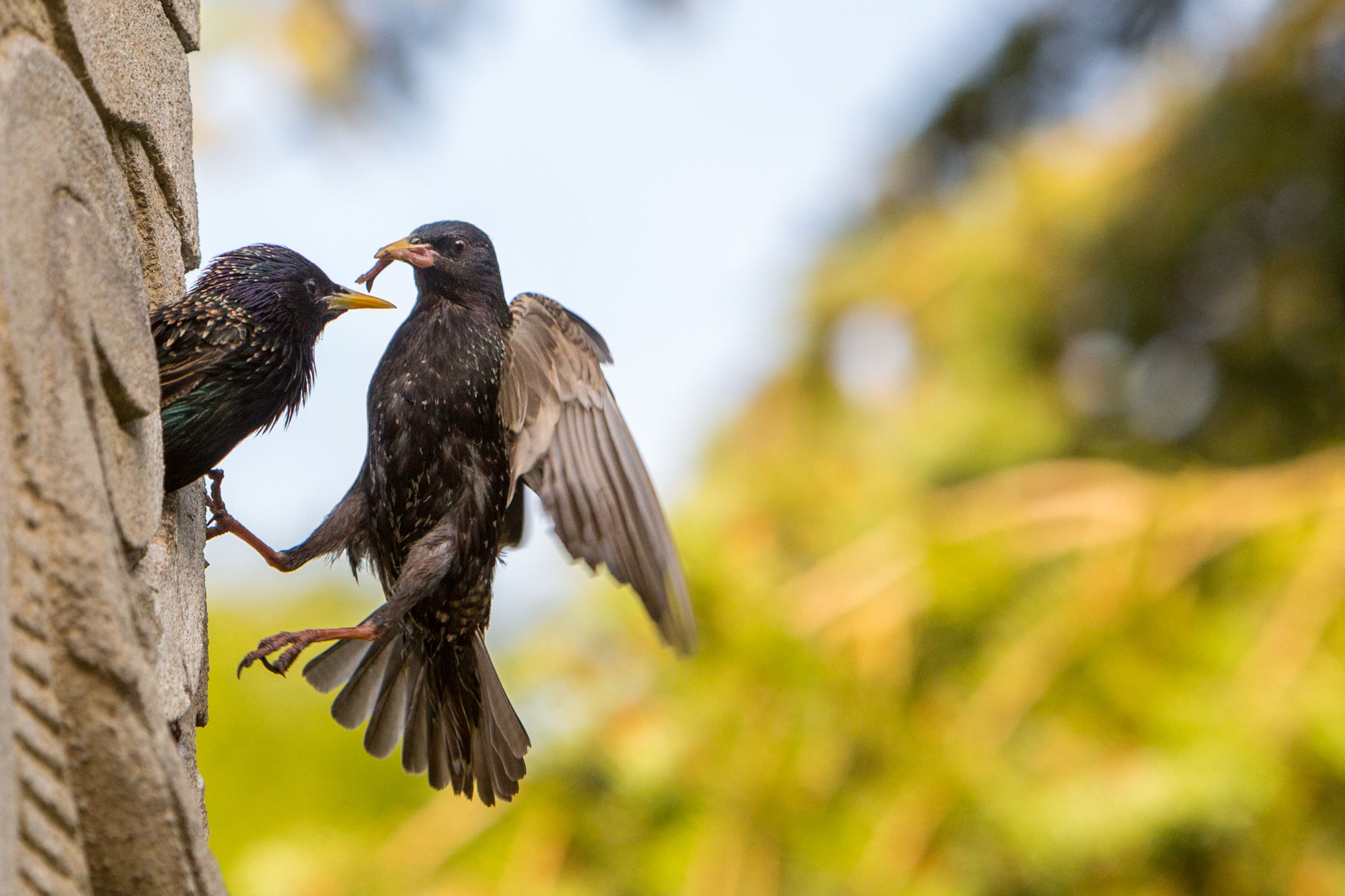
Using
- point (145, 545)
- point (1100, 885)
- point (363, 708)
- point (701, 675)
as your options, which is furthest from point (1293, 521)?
point (145, 545)

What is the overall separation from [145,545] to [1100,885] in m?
3.05

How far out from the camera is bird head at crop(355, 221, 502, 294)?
109 inches

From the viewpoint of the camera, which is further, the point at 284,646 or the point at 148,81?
the point at 284,646

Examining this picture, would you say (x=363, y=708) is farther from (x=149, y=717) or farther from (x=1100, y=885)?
(x=1100, y=885)

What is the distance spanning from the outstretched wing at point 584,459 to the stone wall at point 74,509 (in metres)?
0.95

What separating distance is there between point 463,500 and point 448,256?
1.72 ft

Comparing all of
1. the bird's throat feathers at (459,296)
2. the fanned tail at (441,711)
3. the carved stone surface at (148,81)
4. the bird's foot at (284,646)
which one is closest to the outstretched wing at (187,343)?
the carved stone surface at (148,81)

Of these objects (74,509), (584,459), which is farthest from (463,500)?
(74,509)

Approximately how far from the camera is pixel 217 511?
7.56ft

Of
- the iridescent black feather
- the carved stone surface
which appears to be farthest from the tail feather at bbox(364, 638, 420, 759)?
the carved stone surface

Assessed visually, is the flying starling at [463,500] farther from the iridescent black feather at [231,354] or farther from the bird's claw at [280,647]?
the iridescent black feather at [231,354]

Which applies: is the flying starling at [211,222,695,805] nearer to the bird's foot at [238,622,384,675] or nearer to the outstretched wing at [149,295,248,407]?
the bird's foot at [238,622,384,675]

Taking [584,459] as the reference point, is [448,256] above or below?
above

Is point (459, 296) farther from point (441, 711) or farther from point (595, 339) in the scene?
point (441, 711)
